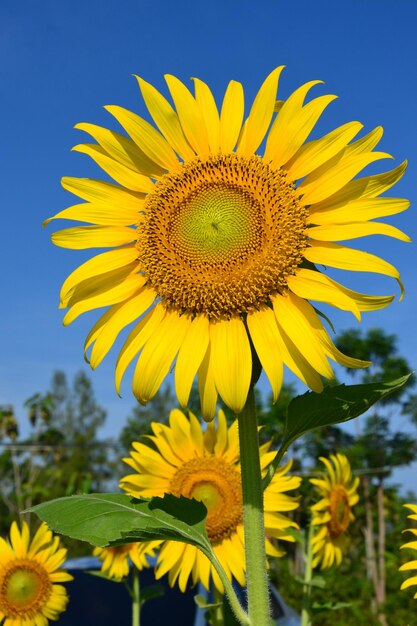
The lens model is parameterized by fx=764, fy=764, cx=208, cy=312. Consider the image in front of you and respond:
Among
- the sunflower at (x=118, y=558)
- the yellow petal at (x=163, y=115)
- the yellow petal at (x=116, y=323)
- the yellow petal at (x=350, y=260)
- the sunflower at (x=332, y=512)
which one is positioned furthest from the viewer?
the sunflower at (x=118, y=558)

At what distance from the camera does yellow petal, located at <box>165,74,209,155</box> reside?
6.43ft

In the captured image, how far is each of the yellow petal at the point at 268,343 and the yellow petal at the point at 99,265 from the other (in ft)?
1.30

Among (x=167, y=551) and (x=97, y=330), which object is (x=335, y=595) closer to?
(x=167, y=551)

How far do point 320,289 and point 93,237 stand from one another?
0.63 m

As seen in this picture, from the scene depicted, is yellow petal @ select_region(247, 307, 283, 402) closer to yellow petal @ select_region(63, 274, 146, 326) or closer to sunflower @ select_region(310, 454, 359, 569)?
yellow petal @ select_region(63, 274, 146, 326)

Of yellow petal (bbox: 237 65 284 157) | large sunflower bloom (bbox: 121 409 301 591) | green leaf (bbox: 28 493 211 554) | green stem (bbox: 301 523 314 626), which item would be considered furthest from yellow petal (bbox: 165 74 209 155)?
green stem (bbox: 301 523 314 626)

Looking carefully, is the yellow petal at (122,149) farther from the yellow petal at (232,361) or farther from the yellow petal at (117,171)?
the yellow petal at (232,361)

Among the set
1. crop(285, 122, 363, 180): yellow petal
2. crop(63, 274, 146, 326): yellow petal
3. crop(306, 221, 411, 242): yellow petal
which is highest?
crop(285, 122, 363, 180): yellow petal

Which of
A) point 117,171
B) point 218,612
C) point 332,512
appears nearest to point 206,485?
point 218,612

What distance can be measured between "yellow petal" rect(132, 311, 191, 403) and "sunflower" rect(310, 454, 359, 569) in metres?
2.06

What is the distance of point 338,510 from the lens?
12.3 ft

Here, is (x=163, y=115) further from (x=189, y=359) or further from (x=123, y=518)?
(x=123, y=518)

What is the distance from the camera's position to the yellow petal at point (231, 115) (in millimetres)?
1940

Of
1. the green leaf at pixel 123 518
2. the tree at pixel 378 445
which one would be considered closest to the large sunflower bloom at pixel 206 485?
the green leaf at pixel 123 518
